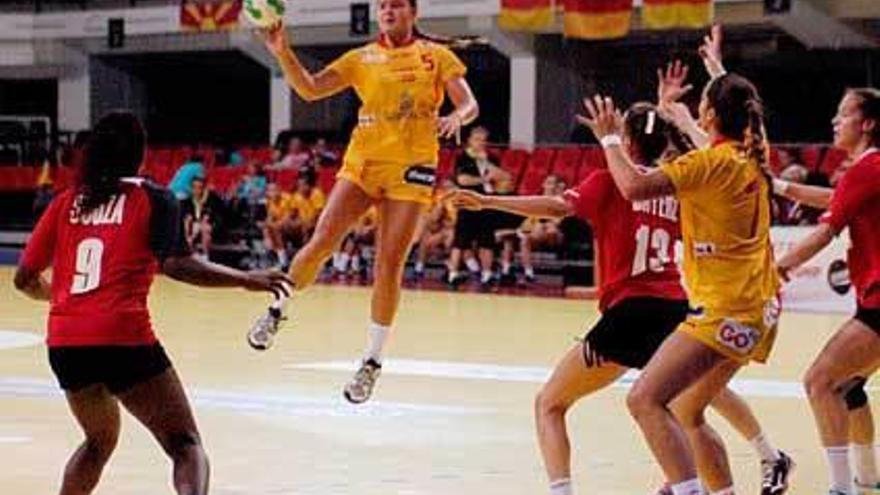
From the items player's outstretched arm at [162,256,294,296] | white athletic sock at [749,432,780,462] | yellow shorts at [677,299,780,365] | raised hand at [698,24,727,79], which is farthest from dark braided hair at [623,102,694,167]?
player's outstretched arm at [162,256,294,296]

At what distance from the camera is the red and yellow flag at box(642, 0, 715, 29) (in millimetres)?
25859

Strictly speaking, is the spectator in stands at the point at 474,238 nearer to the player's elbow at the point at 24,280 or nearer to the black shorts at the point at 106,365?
the player's elbow at the point at 24,280

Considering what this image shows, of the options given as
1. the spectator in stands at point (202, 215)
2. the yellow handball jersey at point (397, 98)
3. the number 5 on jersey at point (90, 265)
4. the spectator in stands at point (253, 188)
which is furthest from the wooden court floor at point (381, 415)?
the spectator in stands at point (253, 188)

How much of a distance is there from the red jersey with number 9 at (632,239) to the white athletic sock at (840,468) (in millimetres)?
1176

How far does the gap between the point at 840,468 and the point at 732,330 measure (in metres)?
1.50

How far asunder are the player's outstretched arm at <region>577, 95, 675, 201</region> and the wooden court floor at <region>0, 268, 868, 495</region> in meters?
2.32

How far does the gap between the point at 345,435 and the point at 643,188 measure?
4367mm

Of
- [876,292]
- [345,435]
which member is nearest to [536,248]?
[345,435]

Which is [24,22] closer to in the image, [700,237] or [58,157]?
[58,157]

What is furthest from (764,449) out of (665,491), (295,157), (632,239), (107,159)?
(295,157)

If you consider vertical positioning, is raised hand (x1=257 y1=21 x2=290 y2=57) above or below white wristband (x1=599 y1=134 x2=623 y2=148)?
above

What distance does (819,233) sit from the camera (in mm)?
8156

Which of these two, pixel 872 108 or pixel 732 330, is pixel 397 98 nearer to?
pixel 872 108

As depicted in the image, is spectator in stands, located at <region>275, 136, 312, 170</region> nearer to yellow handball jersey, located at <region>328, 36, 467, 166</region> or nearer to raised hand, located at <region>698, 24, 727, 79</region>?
yellow handball jersey, located at <region>328, 36, 467, 166</region>
